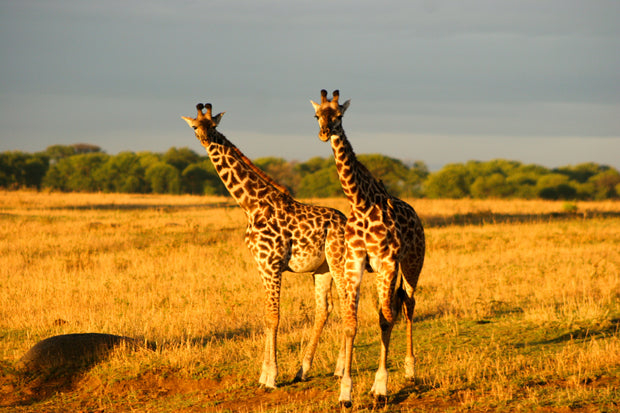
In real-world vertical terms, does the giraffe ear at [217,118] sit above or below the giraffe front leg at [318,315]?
above

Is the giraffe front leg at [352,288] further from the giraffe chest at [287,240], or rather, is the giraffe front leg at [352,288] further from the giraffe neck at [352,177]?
the giraffe chest at [287,240]

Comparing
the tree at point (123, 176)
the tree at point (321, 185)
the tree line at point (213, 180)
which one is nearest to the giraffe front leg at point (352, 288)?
the tree line at point (213, 180)

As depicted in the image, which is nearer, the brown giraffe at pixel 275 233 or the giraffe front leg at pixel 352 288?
the giraffe front leg at pixel 352 288

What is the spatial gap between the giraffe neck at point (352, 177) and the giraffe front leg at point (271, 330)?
1.67 metres

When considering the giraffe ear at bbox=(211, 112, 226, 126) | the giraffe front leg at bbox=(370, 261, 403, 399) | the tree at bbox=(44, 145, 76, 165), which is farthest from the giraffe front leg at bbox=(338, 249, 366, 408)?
the tree at bbox=(44, 145, 76, 165)

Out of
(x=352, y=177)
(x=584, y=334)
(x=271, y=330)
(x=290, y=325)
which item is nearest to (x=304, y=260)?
(x=271, y=330)

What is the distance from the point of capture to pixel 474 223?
1184 inches

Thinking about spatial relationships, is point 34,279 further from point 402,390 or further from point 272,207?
point 402,390

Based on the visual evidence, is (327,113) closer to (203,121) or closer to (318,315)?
(203,121)

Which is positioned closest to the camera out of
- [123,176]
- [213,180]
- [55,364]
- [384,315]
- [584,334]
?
[384,315]

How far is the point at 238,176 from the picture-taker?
898 centimetres

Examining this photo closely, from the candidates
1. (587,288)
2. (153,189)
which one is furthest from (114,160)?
(587,288)

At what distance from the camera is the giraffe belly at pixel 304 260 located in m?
8.80

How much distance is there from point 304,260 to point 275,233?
54 cm
